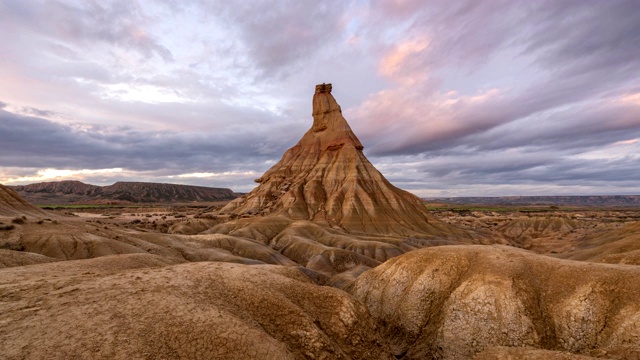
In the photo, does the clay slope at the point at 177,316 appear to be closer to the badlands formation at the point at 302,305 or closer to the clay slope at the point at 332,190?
the badlands formation at the point at 302,305

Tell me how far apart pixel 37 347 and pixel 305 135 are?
11110cm

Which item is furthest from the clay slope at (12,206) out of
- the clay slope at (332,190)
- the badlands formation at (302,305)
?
the clay slope at (332,190)

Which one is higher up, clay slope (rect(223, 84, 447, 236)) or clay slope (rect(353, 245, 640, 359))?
clay slope (rect(223, 84, 447, 236))

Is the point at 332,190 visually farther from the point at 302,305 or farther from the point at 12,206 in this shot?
the point at 302,305

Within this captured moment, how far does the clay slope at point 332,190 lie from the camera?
80812 mm

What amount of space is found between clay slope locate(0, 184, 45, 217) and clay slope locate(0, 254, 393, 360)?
A: 41736 mm

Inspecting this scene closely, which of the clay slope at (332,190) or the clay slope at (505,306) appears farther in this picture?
the clay slope at (332,190)

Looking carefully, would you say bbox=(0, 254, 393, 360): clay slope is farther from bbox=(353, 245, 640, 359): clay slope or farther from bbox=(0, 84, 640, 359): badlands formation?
bbox=(353, 245, 640, 359): clay slope

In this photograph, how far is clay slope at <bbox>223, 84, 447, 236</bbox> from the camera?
8081 cm

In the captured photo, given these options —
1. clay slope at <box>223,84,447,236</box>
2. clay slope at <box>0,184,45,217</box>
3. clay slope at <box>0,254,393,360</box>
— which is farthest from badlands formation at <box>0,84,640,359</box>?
clay slope at <box>223,84,447,236</box>

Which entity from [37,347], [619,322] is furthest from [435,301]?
[37,347]

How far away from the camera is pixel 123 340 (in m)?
8.95

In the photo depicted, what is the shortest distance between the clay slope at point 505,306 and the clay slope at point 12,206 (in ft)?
175

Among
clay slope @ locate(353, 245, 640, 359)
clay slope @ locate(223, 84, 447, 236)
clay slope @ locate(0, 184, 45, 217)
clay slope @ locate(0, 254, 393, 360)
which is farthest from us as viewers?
clay slope @ locate(223, 84, 447, 236)
